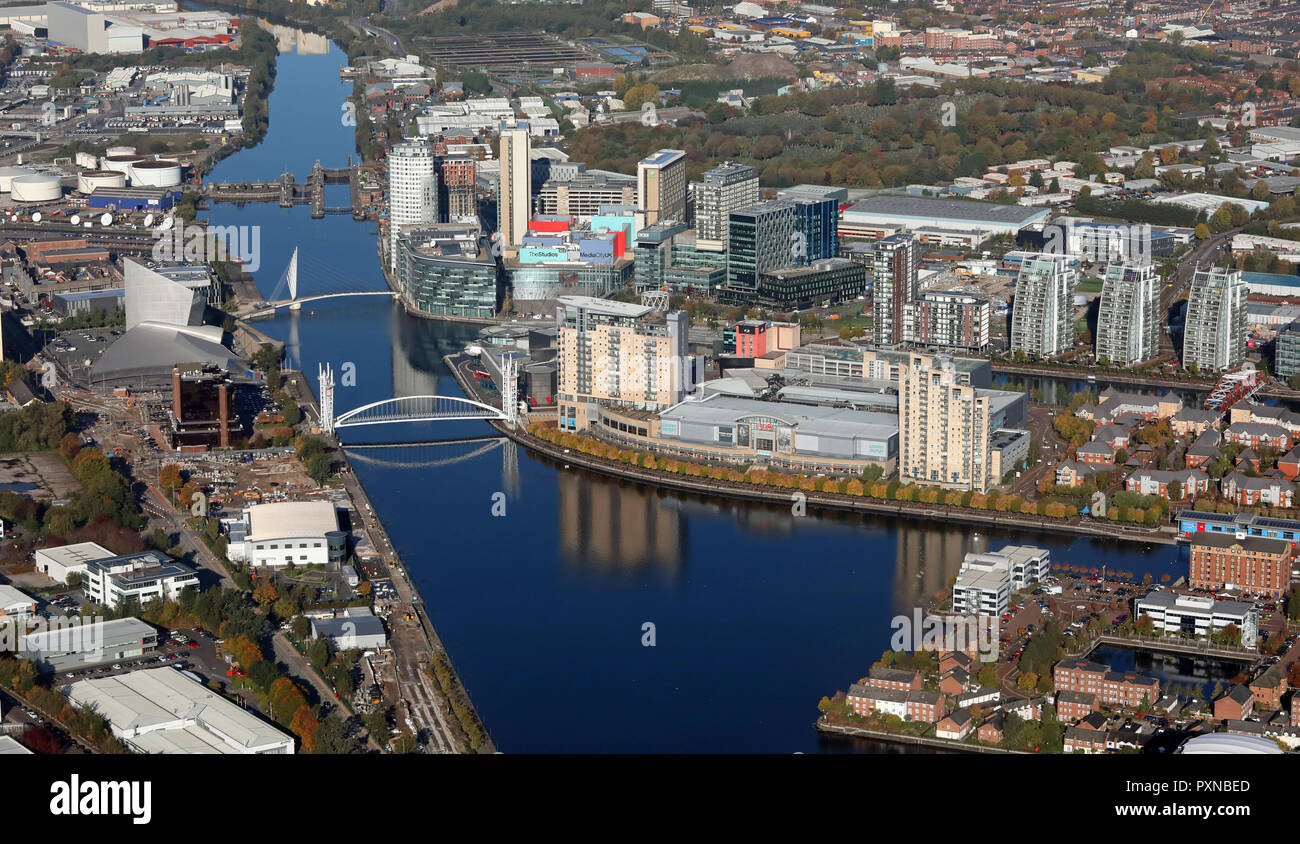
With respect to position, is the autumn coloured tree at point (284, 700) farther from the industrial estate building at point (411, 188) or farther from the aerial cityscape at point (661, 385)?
the industrial estate building at point (411, 188)

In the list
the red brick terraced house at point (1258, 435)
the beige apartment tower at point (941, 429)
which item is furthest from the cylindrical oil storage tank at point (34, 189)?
the red brick terraced house at point (1258, 435)

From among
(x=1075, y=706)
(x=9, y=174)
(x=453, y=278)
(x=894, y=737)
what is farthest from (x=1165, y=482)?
(x=9, y=174)

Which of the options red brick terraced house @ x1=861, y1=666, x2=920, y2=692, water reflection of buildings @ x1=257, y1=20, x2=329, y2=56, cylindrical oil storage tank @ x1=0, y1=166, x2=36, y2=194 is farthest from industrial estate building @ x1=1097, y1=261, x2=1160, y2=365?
water reflection of buildings @ x1=257, y1=20, x2=329, y2=56

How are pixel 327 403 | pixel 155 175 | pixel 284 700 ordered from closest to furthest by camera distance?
pixel 284 700
pixel 327 403
pixel 155 175

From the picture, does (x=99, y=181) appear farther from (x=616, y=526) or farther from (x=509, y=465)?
(x=616, y=526)

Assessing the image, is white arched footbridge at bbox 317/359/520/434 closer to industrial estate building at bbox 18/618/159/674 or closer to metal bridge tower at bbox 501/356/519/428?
metal bridge tower at bbox 501/356/519/428
